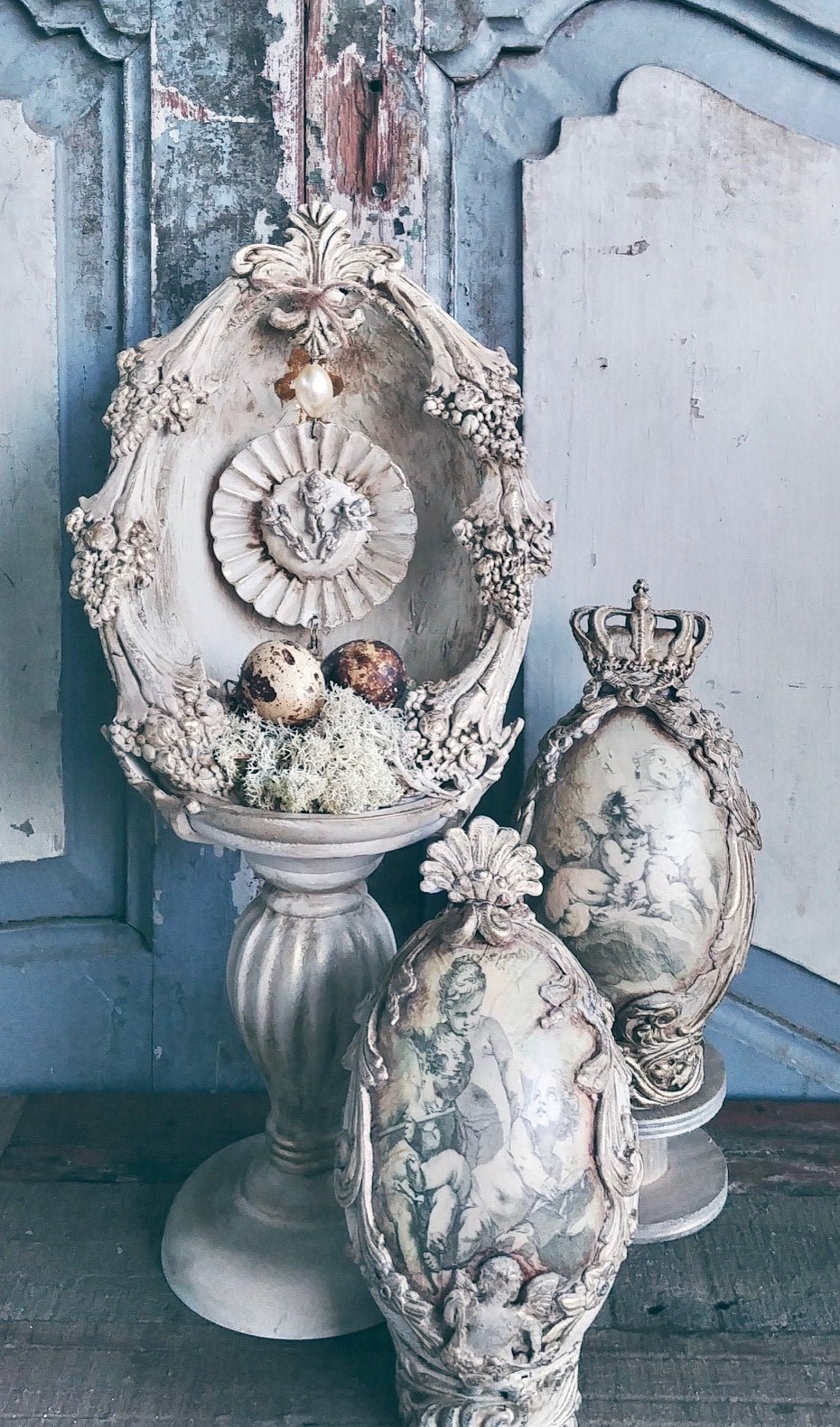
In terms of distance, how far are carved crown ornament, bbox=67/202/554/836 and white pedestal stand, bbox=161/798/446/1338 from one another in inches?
4.3

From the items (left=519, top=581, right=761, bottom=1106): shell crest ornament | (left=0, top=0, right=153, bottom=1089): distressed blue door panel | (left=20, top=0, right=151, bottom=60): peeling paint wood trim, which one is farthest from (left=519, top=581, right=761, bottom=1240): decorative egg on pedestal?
(left=20, top=0, right=151, bottom=60): peeling paint wood trim

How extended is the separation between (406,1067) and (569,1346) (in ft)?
1.00

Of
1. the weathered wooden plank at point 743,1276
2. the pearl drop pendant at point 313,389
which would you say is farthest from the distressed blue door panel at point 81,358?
Result: the weathered wooden plank at point 743,1276

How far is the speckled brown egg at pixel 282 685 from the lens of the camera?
1.31 metres

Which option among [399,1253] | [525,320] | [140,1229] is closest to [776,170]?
[525,320]

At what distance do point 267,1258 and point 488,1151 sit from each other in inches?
17.7

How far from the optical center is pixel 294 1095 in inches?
56.8

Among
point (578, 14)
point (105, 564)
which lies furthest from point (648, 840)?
point (578, 14)

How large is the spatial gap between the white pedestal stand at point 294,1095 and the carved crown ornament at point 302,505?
0.11 m

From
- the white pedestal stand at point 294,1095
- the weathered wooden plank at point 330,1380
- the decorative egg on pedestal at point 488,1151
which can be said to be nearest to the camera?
the decorative egg on pedestal at point 488,1151

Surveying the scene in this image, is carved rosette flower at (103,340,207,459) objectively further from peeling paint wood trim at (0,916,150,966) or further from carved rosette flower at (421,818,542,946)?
peeling paint wood trim at (0,916,150,966)

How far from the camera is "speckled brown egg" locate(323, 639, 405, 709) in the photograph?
1.36 metres

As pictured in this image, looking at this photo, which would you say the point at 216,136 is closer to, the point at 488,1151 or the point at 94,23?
the point at 94,23

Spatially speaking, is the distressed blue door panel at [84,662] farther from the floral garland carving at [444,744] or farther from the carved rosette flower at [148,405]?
the floral garland carving at [444,744]
